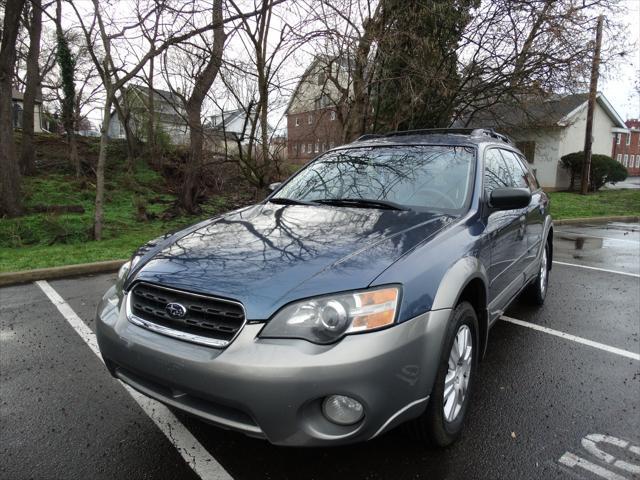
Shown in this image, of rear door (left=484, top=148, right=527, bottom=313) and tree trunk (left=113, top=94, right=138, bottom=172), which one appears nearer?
rear door (left=484, top=148, right=527, bottom=313)

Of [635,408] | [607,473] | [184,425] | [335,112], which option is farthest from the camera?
[335,112]

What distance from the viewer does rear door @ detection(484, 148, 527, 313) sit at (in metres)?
3.12

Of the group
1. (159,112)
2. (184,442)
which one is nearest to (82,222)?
(159,112)

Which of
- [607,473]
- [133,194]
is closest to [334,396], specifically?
[607,473]

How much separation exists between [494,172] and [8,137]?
11214mm

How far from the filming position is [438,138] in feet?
12.7

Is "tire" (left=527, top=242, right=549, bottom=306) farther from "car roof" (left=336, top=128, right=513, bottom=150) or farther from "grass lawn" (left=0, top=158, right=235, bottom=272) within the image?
"grass lawn" (left=0, top=158, right=235, bottom=272)

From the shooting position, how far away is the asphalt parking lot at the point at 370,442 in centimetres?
233

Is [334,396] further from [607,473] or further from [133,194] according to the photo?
[133,194]

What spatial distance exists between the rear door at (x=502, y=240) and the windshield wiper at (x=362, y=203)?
0.64m

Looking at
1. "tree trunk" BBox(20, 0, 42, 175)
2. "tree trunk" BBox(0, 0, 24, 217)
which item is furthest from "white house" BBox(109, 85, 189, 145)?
"tree trunk" BBox(20, 0, 42, 175)

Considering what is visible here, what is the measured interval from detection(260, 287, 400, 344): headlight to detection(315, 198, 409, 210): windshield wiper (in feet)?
3.82

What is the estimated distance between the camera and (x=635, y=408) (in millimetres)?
2965

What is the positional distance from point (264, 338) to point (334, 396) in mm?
380
